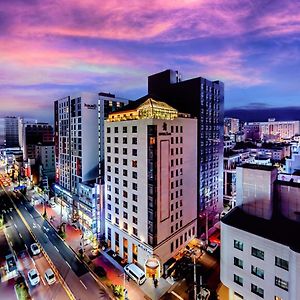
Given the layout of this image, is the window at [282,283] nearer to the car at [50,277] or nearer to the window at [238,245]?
the window at [238,245]

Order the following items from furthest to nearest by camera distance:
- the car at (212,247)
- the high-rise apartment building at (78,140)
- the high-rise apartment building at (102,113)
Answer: the high-rise apartment building at (102,113), the high-rise apartment building at (78,140), the car at (212,247)

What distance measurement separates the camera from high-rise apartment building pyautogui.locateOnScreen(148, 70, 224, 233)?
5566 cm

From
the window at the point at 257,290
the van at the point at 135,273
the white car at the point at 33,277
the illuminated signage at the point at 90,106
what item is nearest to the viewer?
the window at the point at 257,290

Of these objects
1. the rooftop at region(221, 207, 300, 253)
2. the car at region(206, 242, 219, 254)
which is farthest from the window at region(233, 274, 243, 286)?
the car at region(206, 242, 219, 254)

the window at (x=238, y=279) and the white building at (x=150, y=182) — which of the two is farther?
the white building at (x=150, y=182)

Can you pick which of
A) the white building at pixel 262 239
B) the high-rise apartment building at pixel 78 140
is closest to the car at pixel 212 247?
the white building at pixel 262 239

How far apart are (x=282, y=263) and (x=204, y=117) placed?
38251 millimetres

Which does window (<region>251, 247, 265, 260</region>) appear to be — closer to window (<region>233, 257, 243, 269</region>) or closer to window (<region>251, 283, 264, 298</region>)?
window (<region>233, 257, 243, 269</region>)

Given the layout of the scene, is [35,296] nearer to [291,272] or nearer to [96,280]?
[96,280]

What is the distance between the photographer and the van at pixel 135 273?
4008 cm

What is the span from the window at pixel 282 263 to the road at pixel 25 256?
3267cm

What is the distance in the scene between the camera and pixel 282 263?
25328 millimetres

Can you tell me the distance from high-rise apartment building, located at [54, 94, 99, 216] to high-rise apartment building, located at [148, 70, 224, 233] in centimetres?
2153

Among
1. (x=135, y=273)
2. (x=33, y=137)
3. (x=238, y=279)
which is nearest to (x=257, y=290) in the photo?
(x=238, y=279)
